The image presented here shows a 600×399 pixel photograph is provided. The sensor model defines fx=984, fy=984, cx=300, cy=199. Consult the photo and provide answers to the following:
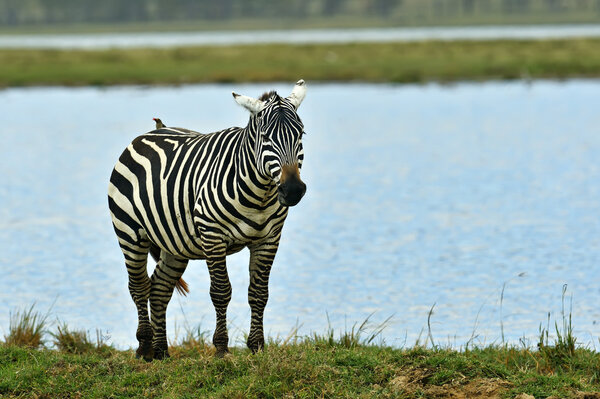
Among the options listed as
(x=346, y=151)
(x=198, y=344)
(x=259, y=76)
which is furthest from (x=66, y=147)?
(x=198, y=344)

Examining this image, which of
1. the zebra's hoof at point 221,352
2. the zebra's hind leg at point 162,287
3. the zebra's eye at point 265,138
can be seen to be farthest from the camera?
the zebra's hind leg at point 162,287

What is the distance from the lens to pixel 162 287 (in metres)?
9.39

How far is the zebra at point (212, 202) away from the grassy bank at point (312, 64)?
42749 millimetres

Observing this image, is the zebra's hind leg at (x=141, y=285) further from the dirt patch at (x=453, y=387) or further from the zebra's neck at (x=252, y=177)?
the dirt patch at (x=453, y=387)

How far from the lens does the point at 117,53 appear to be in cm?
7131

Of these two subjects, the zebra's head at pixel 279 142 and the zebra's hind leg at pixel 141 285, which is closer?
the zebra's head at pixel 279 142


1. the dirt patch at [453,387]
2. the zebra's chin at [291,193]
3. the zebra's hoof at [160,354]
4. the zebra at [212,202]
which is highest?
the zebra at [212,202]

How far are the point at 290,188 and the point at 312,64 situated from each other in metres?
52.7

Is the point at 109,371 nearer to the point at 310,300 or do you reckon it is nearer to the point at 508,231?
the point at 310,300

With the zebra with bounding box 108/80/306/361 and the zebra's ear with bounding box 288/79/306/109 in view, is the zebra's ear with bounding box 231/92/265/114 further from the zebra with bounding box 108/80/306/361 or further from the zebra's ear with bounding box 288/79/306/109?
the zebra's ear with bounding box 288/79/306/109

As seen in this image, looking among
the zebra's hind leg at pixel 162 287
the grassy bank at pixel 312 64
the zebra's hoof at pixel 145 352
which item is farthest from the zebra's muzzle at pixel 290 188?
the grassy bank at pixel 312 64

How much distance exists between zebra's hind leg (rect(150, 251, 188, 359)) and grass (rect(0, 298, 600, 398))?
1.88 ft

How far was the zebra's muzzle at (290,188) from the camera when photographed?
7.10 meters

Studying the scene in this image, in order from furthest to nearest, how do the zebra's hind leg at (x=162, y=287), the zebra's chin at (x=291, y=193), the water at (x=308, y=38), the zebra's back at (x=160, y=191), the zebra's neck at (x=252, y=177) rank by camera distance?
the water at (x=308, y=38) → the zebra's hind leg at (x=162, y=287) → the zebra's back at (x=160, y=191) → the zebra's neck at (x=252, y=177) → the zebra's chin at (x=291, y=193)
